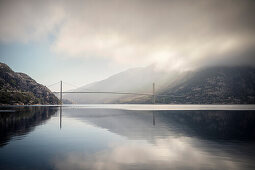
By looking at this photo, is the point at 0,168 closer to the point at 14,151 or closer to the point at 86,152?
the point at 14,151

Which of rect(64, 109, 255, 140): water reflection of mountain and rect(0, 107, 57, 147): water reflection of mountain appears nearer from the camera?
rect(0, 107, 57, 147): water reflection of mountain

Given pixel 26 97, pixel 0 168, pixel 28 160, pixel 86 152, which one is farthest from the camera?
pixel 26 97

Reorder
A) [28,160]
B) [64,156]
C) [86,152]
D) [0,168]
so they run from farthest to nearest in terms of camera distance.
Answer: [86,152]
[64,156]
[28,160]
[0,168]

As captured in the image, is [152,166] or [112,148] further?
[112,148]

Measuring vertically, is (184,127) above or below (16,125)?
below

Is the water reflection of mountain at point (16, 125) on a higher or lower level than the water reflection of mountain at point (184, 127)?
higher

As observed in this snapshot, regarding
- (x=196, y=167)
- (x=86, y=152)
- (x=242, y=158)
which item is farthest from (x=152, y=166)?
(x=242, y=158)

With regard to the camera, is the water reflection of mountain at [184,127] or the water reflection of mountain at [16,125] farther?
the water reflection of mountain at [184,127]

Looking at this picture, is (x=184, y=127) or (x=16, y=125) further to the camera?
(x=184, y=127)

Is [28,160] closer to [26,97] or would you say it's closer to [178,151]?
[178,151]

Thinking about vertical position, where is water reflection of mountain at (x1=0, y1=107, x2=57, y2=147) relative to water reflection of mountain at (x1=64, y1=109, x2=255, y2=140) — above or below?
above
